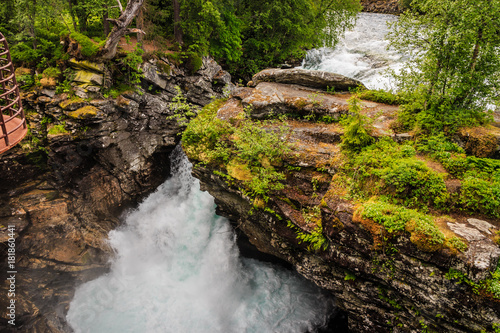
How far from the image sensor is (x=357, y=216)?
19.3ft

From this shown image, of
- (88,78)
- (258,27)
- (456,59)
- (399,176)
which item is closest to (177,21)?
(258,27)

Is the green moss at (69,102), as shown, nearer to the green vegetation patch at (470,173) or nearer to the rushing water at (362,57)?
the green vegetation patch at (470,173)

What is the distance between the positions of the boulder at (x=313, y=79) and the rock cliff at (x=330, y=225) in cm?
35

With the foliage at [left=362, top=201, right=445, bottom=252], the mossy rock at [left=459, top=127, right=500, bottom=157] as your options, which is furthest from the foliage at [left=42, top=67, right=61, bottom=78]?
the mossy rock at [left=459, top=127, right=500, bottom=157]

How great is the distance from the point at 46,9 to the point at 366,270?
1782 cm

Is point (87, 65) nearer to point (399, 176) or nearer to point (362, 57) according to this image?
point (399, 176)

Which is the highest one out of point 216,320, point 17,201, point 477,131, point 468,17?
point 468,17

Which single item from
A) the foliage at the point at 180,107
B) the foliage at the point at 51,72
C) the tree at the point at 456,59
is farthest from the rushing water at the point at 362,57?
the foliage at the point at 51,72

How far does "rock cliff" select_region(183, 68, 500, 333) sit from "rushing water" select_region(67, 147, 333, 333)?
1.87 metres

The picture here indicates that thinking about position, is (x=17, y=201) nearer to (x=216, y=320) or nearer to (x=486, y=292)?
(x=216, y=320)

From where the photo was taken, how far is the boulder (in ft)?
Answer: 35.0

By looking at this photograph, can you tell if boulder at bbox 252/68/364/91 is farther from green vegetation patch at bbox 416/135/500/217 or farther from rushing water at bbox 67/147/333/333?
rushing water at bbox 67/147/333/333

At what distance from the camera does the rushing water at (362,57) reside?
15.8 metres

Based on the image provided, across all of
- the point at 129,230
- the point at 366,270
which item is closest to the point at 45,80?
the point at 129,230
